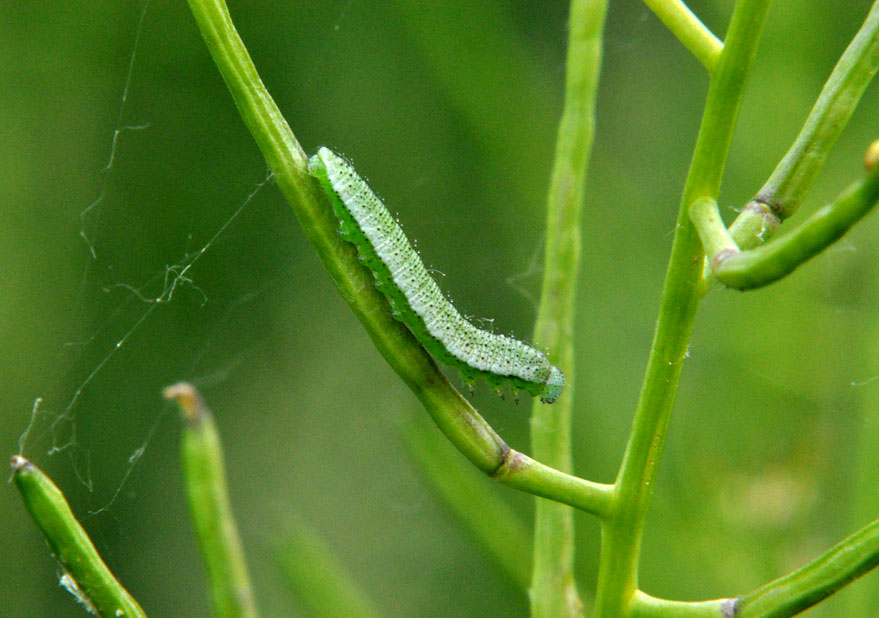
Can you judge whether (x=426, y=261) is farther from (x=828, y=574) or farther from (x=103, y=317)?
(x=828, y=574)

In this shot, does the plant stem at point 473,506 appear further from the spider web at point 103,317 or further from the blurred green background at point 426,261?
the spider web at point 103,317

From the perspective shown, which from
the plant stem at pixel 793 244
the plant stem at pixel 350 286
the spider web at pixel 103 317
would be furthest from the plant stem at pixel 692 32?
the spider web at pixel 103 317

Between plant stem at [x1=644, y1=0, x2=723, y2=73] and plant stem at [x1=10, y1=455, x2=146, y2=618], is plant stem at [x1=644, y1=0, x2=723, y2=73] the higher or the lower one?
the higher one

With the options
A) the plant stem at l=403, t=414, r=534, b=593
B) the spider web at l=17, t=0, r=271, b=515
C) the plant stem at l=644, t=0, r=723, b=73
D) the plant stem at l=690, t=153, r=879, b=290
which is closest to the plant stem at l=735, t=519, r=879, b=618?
the plant stem at l=690, t=153, r=879, b=290

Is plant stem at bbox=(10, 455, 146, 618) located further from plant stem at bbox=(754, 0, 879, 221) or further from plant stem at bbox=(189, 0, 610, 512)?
plant stem at bbox=(754, 0, 879, 221)

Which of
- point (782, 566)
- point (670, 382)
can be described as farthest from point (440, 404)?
point (782, 566)

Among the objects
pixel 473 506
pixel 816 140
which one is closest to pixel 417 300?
pixel 473 506
